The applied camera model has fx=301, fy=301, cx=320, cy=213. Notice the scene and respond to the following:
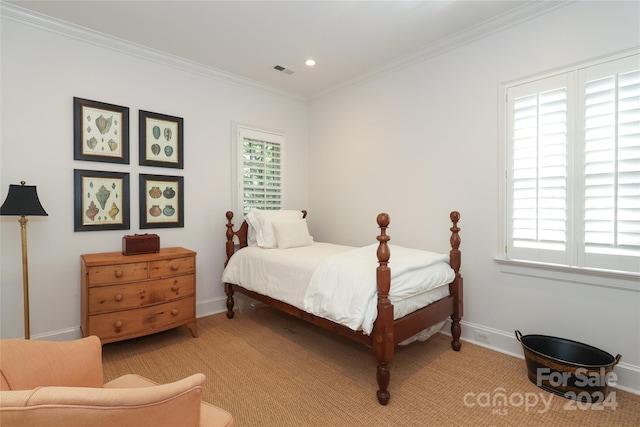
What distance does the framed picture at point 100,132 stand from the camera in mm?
2771

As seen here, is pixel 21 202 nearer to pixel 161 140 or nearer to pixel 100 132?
pixel 100 132

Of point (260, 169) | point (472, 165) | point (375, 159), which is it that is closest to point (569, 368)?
point (472, 165)

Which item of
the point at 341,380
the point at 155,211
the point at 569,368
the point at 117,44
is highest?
the point at 117,44

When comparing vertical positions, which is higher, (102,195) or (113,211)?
(102,195)

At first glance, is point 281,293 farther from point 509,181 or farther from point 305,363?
point 509,181

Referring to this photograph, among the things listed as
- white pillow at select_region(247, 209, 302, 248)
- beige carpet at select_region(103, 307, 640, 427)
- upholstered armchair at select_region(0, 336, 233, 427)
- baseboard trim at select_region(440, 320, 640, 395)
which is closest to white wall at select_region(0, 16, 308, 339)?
white pillow at select_region(247, 209, 302, 248)

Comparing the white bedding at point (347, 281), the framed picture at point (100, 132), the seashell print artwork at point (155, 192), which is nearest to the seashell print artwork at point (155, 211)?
the seashell print artwork at point (155, 192)

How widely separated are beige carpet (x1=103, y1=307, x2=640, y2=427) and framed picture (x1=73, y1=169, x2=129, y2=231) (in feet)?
3.79

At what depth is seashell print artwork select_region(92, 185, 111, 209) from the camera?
2.89 m

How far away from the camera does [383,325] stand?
77.4 inches

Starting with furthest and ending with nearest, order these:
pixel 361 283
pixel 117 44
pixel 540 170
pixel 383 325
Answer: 1. pixel 117 44
2. pixel 540 170
3. pixel 361 283
4. pixel 383 325

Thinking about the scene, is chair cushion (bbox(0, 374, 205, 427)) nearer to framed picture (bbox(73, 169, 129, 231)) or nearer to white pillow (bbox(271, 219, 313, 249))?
white pillow (bbox(271, 219, 313, 249))

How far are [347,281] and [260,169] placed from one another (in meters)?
2.41

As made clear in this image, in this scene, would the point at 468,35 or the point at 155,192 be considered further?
the point at 155,192
